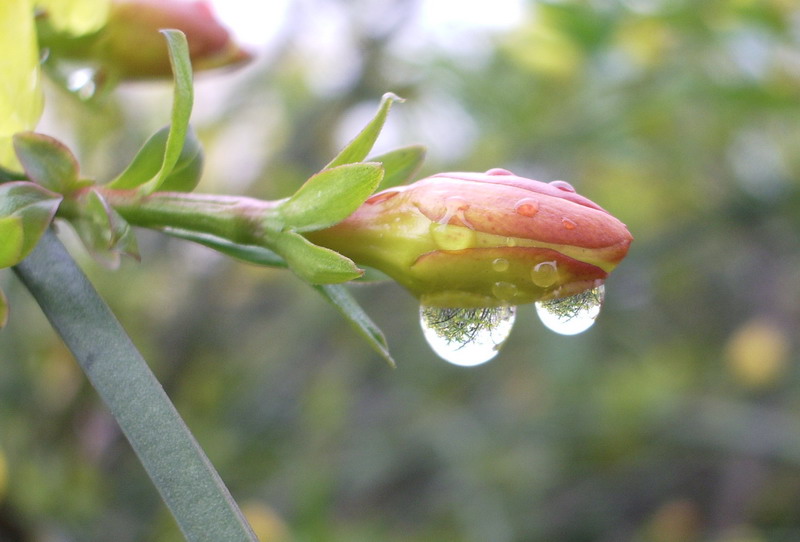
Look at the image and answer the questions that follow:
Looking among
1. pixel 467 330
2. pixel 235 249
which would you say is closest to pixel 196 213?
pixel 235 249

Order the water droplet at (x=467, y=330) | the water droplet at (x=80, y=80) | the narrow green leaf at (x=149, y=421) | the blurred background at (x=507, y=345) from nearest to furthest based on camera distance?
the narrow green leaf at (x=149, y=421), the water droplet at (x=467, y=330), the water droplet at (x=80, y=80), the blurred background at (x=507, y=345)

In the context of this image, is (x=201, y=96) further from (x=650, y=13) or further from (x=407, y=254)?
(x=407, y=254)

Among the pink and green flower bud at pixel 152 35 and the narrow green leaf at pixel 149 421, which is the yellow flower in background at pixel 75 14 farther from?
the narrow green leaf at pixel 149 421

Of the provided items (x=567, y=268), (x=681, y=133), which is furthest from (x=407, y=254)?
(x=681, y=133)

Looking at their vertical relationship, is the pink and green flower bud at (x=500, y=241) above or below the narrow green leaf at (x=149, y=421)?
above

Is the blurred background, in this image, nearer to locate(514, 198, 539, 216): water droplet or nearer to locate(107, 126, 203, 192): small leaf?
locate(107, 126, 203, 192): small leaf

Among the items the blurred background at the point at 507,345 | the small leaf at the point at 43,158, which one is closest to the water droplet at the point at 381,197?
the small leaf at the point at 43,158

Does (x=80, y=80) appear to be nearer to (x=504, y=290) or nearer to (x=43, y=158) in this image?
(x=43, y=158)

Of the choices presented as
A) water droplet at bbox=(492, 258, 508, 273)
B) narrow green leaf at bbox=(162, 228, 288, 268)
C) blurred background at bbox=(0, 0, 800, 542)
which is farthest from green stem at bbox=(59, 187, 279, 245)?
blurred background at bbox=(0, 0, 800, 542)
